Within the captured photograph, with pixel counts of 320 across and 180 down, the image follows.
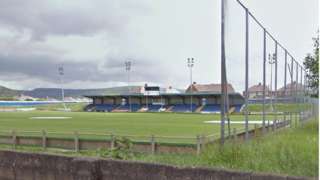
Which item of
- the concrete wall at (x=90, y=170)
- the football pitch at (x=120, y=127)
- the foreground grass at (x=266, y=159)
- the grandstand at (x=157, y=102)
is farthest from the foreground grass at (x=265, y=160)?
the grandstand at (x=157, y=102)

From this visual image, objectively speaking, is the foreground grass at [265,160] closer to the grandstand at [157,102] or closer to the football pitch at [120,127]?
the football pitch at [120,127]

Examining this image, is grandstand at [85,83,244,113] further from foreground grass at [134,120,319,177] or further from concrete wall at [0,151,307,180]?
concrete wall at [0,151,307,180]

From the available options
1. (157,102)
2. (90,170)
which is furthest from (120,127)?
(157,102)

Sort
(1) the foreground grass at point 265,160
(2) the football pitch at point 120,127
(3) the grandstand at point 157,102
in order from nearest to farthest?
(1) the foreground grass at point 265,160 → (2) the football pitch at point 120,127 → (3) the grandstand at point 157,102

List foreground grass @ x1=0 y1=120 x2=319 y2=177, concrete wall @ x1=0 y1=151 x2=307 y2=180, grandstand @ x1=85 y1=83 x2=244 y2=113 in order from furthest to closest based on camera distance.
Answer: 1. grandstand @ x1=85 y1=83 x2=244 y2=113
2. foreground grass @ x1=0 y1=120 x2=319 y2=177
3. concrete wall @ x1=0 y1=151 x2=307 y2=180

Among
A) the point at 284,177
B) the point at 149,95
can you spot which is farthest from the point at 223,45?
the point at 149,95

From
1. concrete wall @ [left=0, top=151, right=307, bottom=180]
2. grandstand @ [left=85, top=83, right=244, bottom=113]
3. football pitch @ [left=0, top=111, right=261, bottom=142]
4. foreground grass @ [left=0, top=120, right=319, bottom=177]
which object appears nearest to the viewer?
concrete wall @ [left=0, top=151, right=307, bottom=180]

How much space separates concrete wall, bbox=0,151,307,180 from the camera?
625cm

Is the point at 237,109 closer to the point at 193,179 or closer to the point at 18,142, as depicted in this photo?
the point at 18,142

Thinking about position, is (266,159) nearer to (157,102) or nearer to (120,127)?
(120,127)

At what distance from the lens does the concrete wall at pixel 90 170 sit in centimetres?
625

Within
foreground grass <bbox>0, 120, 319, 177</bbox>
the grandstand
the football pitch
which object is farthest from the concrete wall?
the grandstand

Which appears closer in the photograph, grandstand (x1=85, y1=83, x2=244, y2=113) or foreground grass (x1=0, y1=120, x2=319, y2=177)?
foreground grass (x1=0, y1=120, x2=319, y2=177)

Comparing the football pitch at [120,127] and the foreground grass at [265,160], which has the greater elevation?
the foreground grass at [265,160]
